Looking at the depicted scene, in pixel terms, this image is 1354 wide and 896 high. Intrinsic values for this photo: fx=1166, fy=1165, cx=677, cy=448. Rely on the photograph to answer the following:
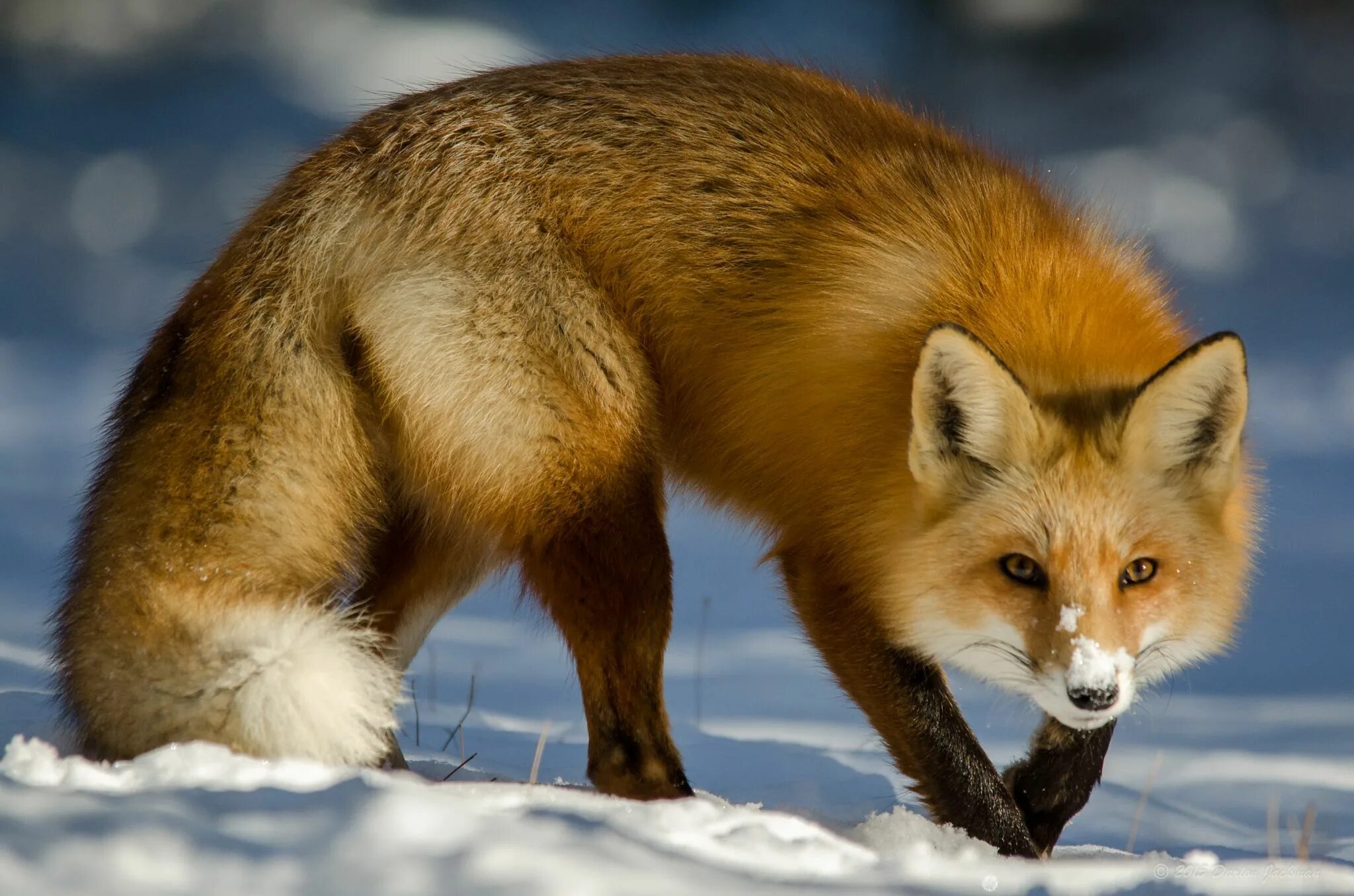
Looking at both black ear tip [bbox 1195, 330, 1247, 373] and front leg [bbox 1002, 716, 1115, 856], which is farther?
front leg [bbox 1002, 716, 1115, 856]

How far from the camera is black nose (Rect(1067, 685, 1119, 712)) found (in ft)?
8.43

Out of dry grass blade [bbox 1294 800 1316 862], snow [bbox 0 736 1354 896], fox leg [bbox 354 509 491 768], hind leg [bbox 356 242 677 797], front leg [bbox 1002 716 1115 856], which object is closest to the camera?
snow [bbox 0 736 1354 896]

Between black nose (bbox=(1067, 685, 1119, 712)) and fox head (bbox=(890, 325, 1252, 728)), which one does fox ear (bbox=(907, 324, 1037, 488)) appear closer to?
fox head (bbox=(890, 325, 1252, 728))

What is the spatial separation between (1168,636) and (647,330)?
161 cm

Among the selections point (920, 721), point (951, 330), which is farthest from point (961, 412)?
point (920, 721)

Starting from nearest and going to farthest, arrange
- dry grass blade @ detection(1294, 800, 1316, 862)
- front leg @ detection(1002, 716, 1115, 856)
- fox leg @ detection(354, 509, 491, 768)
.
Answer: dry grass blade @ detection(1294, 800, 1316, 862)
front leg @ detection(1002, 716, 1115, 856)
fox leg @ detection(354, 509, 491, 768)

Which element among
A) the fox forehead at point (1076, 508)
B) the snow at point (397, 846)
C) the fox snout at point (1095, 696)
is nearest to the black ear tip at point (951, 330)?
the fox forehead at point (1076, 508)

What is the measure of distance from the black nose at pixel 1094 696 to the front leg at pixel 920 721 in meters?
0.60

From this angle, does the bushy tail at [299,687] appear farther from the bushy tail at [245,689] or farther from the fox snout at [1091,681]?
the fox snout at [1091,681]

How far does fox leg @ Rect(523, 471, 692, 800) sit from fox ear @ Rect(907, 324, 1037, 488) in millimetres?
791

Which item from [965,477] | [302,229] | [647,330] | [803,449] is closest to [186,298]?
[302,229]

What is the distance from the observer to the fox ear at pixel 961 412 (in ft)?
8.93

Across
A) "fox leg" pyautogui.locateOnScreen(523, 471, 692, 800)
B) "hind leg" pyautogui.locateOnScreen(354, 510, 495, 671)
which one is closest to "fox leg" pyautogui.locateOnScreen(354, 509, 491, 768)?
"hind leg" pyautogui.locateOnScreen(354, 510, 495, 671)

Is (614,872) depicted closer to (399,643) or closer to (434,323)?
(434,323)
